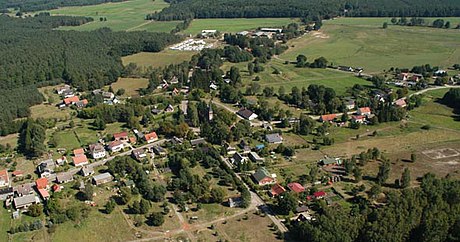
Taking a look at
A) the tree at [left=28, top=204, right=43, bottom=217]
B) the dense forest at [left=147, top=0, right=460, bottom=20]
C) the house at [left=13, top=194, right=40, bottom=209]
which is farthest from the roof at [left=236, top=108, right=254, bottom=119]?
the dense forest at [left=147, top=0, right=460, bottom=20]

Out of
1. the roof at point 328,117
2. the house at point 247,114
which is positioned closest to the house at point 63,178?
the house at point 247,114

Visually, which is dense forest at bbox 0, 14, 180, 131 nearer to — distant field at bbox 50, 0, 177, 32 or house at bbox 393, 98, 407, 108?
distant field at bbox 50, 0, 177, 32

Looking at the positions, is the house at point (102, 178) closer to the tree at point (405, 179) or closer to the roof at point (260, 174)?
the roof at point (260, 174)

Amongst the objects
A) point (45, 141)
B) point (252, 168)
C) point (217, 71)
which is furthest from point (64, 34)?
point (252, 168)

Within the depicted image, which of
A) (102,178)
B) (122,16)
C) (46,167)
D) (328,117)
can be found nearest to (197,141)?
(102,178)

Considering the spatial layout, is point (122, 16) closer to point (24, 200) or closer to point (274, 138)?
point (274, 138)
